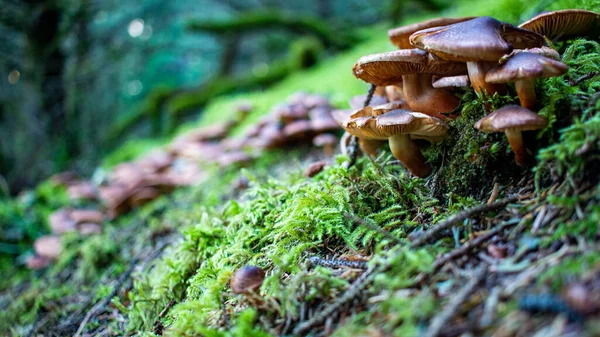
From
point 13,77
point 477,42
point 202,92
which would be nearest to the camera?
point 477,42

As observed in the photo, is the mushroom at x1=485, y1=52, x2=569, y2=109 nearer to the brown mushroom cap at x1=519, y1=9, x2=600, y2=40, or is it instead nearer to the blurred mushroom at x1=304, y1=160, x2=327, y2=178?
the brown mushroom cap at x1=519, y1=9, x2=600, y2=40

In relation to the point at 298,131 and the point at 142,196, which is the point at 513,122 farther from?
the point at 142,196

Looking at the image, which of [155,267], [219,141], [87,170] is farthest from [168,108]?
[155,267]

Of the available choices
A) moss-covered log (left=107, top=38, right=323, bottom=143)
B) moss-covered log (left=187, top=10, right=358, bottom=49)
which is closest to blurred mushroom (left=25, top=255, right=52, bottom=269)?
moss-covered log (left=107, top=38, right=323, bottom=143)

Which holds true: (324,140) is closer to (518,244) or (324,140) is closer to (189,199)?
(189,199)

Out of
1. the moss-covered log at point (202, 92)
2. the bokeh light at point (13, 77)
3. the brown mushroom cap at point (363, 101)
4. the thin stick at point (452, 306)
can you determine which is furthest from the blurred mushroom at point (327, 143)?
the bokeh light at point (13, 77)

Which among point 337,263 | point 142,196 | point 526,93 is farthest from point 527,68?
point 142,196
